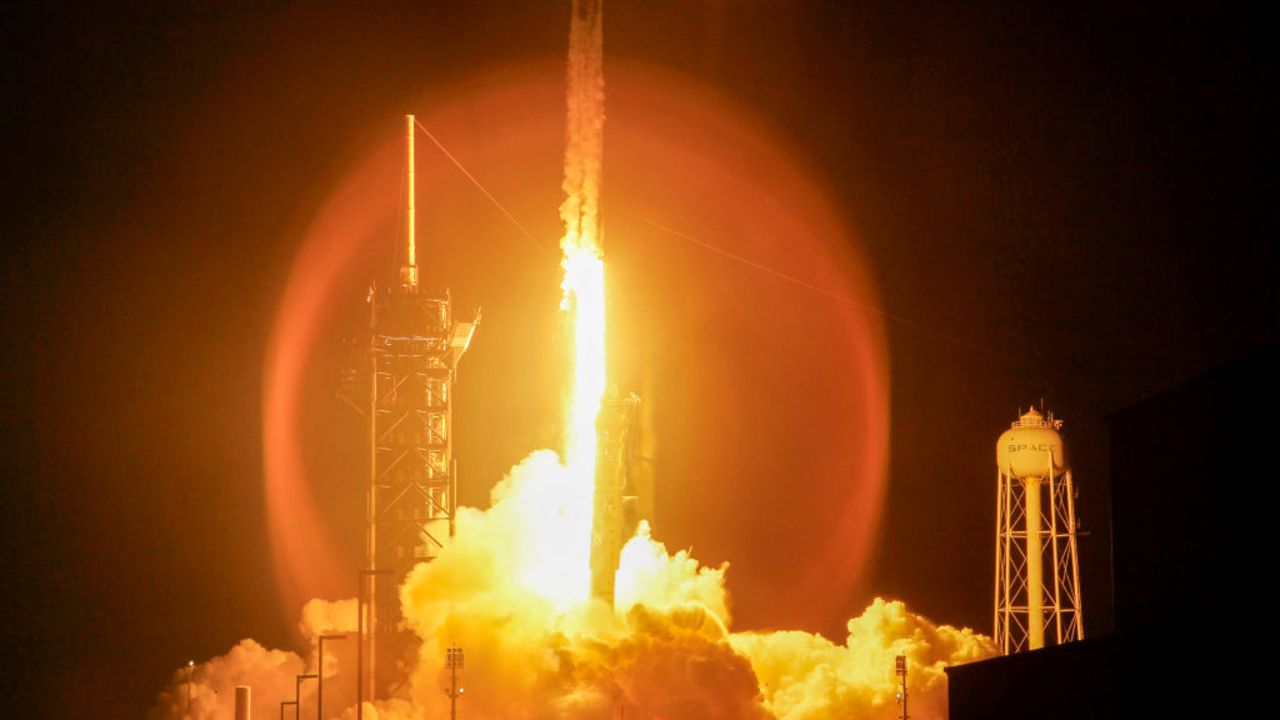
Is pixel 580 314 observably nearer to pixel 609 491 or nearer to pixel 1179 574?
pixel 609 491

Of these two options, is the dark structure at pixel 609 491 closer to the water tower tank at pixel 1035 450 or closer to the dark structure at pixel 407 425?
the dark structure at pixel 407 425

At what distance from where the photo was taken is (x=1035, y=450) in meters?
58.7

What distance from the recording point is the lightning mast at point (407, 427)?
61.9 m

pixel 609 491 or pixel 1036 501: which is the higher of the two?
pixel 1036 501

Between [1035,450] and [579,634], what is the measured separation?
18723 millimetres

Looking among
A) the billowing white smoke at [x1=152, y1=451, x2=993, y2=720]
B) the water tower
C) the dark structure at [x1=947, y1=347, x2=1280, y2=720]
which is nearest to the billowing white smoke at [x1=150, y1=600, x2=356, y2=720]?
the billowing white smoke at [x1=152, y1=451, x2=993, y2=720]

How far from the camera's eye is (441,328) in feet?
203

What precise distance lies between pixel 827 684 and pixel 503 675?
40.5ft

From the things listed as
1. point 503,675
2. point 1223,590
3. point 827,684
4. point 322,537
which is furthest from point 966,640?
point 1223,590

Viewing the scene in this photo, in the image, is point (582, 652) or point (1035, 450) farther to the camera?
point (1035, 450)

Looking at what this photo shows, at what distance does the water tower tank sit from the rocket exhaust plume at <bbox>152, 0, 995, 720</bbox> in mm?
7295

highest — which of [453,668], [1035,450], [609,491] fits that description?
[1035,450]

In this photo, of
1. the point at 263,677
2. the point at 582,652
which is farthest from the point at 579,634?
the point at 263,677

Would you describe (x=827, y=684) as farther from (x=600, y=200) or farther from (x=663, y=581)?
(x=600, y=200)
